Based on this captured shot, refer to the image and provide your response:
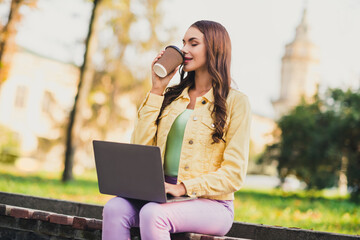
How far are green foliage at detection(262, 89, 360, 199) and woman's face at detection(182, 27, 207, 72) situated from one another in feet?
36.6

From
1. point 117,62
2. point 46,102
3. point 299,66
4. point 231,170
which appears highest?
point 299,66

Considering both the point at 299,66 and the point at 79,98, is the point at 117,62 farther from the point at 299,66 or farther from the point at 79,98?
the point at 299,66

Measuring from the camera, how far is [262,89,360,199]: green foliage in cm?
1420

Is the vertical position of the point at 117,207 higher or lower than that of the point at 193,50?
lower

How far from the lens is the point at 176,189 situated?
307cm

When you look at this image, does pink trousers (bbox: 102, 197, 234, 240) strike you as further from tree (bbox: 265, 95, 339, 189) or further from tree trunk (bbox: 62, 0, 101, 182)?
tree (bbox: 265, 95, 339, 189)

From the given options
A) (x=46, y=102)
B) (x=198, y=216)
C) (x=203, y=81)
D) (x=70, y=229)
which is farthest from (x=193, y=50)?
(x=46, y=102)

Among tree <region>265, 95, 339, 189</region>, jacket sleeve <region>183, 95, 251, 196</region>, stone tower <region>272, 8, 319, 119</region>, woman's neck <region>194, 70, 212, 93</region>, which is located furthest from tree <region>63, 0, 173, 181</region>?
stone tower <region>272, 8, 319, 119</region>

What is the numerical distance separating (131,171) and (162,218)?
0.34m

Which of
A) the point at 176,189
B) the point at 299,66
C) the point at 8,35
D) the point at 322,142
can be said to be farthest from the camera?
the point at 299,66

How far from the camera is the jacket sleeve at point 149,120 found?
138 inches

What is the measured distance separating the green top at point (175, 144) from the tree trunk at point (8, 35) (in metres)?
13.9

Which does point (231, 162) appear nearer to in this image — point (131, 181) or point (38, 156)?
point (131, 181)

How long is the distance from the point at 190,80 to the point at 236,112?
2.02ft
